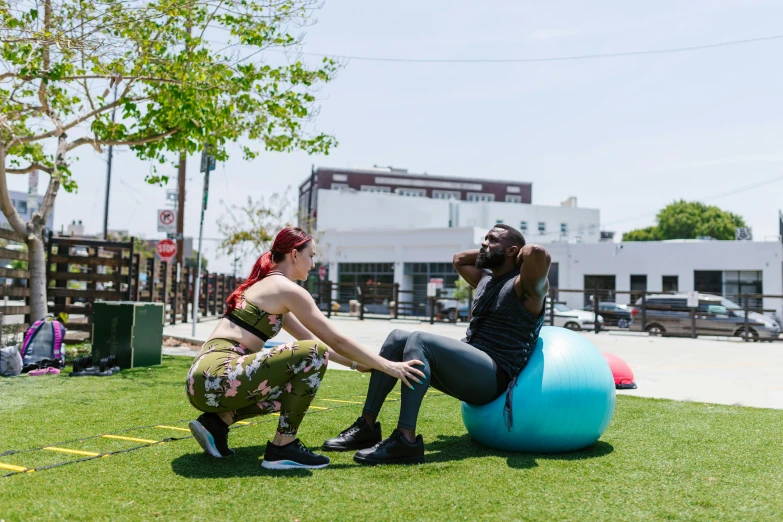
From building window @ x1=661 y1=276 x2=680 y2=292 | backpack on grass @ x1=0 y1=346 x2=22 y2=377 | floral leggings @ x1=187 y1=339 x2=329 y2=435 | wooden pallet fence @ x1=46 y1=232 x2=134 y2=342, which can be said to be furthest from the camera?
building window @ x1=661 y1=276 x2=680 y2=292

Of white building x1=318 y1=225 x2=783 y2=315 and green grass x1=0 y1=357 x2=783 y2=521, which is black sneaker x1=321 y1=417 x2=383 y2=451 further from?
white building x1=318 y1=225 x2=783 y2=315

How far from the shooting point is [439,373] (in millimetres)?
4133

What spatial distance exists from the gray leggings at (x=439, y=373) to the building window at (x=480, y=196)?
200 ft

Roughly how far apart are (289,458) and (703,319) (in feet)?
63.1

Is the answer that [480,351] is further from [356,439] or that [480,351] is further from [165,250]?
[165,250]

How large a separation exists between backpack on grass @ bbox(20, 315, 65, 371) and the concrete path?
11.1 feet

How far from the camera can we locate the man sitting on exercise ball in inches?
157

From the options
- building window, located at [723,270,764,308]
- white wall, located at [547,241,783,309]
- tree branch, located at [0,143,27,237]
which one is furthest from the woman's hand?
building window, located at [723,270,764,308]

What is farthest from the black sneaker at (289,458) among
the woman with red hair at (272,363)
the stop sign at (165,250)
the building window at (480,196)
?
the building window at (480,196)

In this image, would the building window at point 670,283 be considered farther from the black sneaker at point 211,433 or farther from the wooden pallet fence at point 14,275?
the black sneaker at point 211,433

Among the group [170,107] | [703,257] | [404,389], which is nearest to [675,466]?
[404,389]

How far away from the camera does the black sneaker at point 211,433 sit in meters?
3.95

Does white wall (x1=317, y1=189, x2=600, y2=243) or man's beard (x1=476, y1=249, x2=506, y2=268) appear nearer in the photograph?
man's beard (x1=476, y1=249, x2=506, y2=268)

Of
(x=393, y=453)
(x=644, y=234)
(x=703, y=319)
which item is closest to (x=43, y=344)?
(x=393, y=453)
